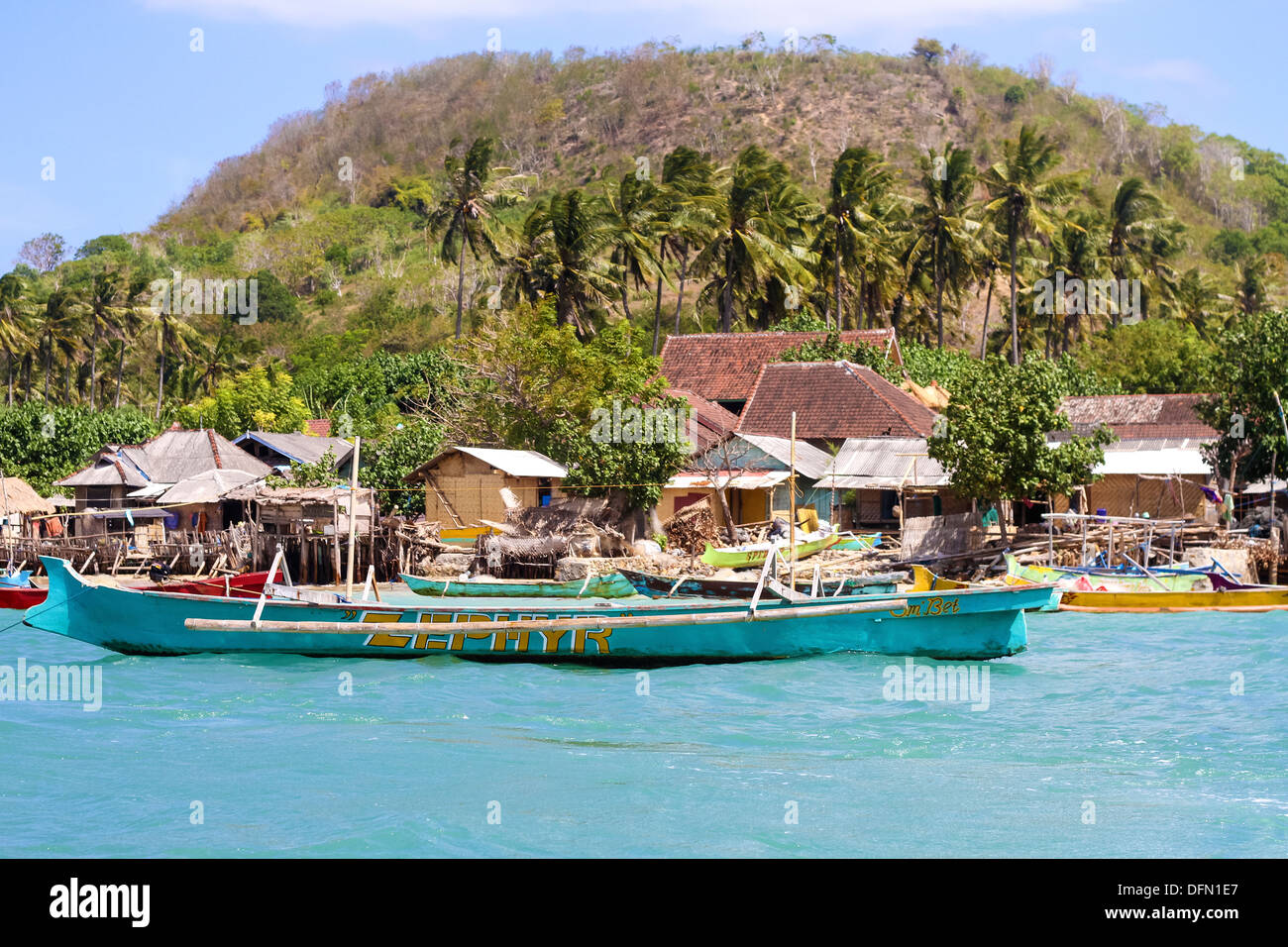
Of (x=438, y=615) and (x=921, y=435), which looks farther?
(x=921, y=435)

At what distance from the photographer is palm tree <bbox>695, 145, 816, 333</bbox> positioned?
169 feet

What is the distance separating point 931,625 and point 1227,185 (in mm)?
103468

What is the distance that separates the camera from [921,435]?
40.8 meters

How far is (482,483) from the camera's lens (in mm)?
35469

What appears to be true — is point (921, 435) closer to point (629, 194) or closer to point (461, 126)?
point (629, 194)

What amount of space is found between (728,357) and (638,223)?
6.56 metres

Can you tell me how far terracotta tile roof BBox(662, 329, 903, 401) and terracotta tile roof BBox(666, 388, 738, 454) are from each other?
4.90ft

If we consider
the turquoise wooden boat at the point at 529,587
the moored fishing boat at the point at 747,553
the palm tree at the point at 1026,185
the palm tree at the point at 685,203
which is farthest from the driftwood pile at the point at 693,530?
the palm tree at the point at 1026,185

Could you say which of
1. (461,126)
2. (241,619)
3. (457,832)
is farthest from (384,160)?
(457,832)

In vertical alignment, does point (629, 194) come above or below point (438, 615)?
above

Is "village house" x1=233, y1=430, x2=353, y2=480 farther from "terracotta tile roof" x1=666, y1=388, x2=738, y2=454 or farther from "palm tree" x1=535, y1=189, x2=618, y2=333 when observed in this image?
"terracotta tile roof" x1=666, y1=388, x2=738, y2=454

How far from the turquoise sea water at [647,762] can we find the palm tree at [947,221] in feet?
116

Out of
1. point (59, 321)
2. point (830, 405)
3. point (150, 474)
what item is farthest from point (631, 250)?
point (59, 321)
